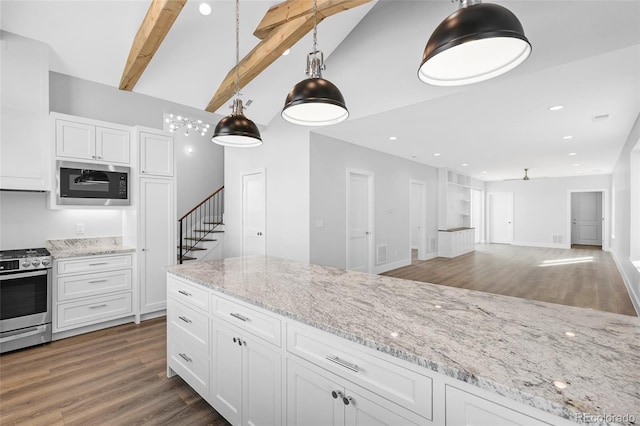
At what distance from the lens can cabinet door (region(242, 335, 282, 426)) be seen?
4.81ft

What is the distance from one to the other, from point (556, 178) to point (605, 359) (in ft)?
39.4

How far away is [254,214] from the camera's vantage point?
5.55 meters

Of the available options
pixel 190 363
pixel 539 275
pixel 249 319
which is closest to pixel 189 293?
pixel 190 363

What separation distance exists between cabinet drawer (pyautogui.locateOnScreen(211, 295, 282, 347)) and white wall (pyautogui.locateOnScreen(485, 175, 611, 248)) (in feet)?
39.8

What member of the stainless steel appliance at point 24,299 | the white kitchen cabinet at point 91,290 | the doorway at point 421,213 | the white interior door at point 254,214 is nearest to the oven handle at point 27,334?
the stainless steel appliance at point 24,299

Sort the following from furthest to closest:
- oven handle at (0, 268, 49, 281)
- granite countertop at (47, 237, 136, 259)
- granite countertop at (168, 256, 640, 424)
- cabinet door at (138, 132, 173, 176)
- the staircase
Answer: the staircase < cabinet door at (138, 132, 173, 176) < granite countertop at (47, 237, 136, 259) < oven handle at (0, 268, 49, 281) < granite countertop at (168, 256, 640, 424)

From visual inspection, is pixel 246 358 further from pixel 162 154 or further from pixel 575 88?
pixel 575 88

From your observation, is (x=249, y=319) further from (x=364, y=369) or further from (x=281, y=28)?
(x=281, y=28)

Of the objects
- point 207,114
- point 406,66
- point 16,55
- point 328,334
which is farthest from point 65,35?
point 328,334

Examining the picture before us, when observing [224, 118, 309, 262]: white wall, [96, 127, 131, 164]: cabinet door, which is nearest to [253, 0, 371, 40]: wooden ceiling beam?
[224, 118, 309, 262]: white wall

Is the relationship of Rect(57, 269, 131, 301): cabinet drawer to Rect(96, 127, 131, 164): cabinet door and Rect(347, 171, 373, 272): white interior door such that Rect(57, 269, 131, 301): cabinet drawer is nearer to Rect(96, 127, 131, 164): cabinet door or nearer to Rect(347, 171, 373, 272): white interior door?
Rect(96, 127, 131, 164): cabinet door

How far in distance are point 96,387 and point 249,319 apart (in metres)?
1.72

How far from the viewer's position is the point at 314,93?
156 cm

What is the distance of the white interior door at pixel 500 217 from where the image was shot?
1138 centimetres
